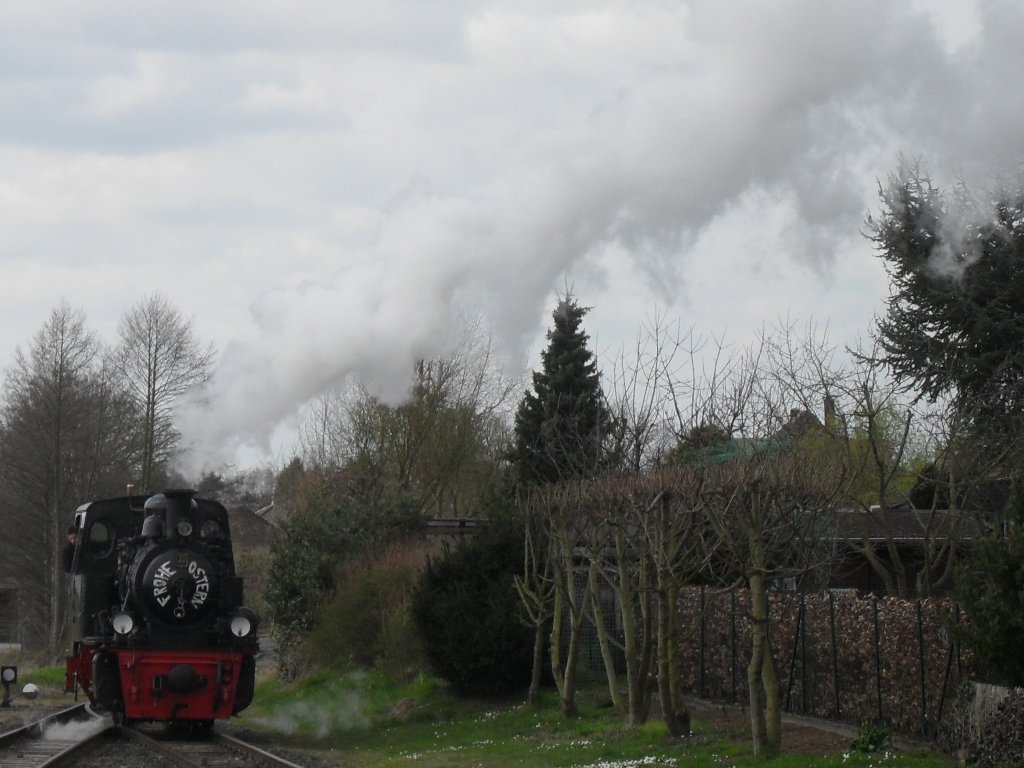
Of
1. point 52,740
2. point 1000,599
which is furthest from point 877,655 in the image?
point 52,740

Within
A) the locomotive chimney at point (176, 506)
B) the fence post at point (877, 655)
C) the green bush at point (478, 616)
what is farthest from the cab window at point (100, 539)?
the fence post at point (877, 655)

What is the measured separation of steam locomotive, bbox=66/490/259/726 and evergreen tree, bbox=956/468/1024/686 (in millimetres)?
10372

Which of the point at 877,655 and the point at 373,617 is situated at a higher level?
the point at 373,617

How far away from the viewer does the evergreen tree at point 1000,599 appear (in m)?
11.6

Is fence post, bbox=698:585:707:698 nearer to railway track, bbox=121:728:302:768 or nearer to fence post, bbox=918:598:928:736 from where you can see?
fence post, bbox=918:598:928:736

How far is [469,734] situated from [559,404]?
1453cm

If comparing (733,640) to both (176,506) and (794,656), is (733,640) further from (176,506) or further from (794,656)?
(176,506)

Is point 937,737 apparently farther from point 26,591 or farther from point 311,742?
point 26,591

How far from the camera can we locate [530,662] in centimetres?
2256

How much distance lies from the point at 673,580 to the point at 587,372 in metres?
18.1

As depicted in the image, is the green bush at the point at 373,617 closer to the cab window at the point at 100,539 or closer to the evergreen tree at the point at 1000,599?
the cab window at the point at 100,539

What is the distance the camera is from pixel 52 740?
61.0 feet

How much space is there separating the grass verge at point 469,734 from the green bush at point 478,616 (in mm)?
603

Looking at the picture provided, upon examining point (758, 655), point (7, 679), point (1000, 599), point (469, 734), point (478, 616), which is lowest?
point (469, 734)
